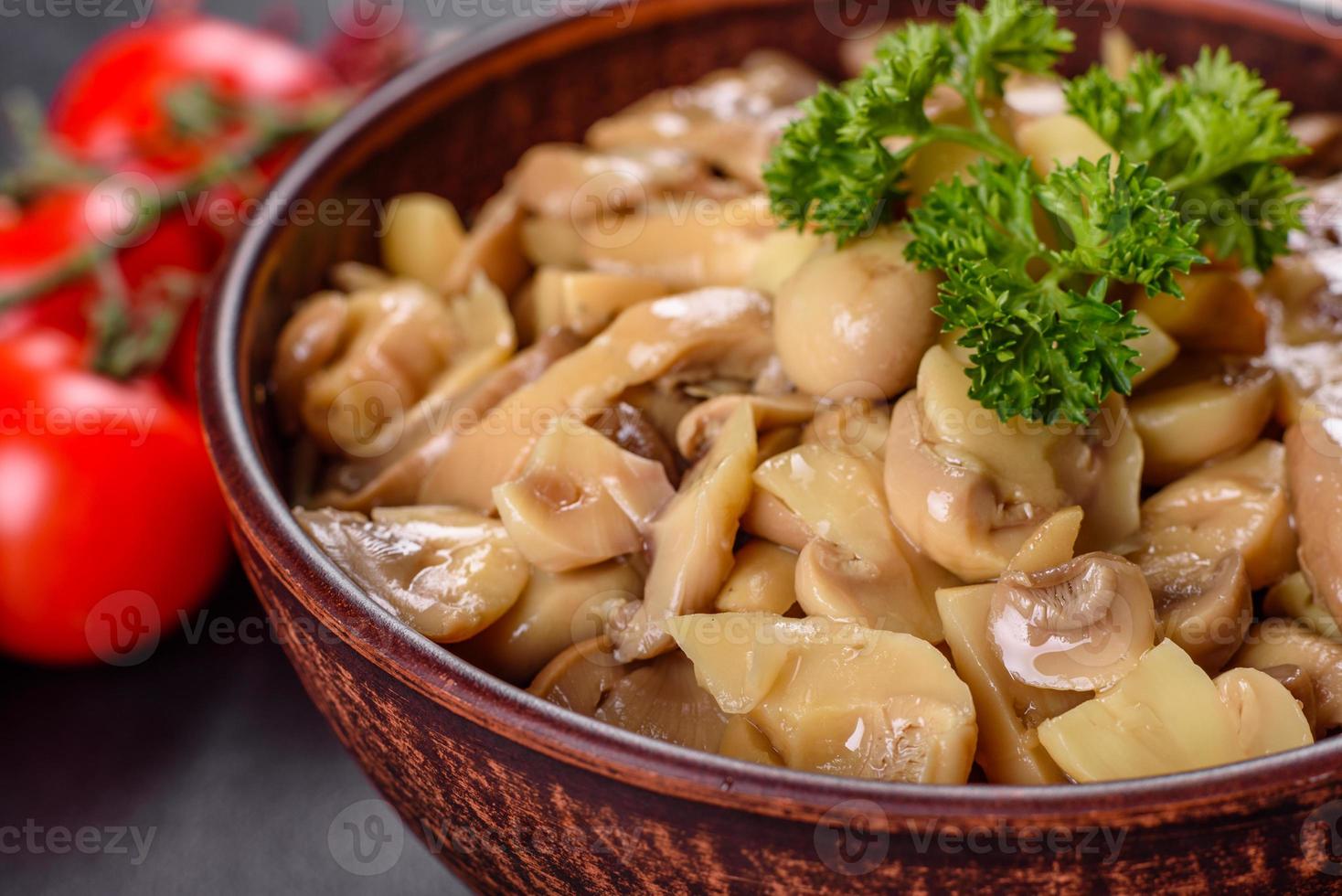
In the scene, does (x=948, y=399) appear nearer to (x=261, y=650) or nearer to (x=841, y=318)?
(x=841, y=318)

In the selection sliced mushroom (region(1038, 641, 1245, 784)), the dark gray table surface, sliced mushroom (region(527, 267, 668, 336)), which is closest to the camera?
sliced mushroom (region(1038, 641, 1245, 784))

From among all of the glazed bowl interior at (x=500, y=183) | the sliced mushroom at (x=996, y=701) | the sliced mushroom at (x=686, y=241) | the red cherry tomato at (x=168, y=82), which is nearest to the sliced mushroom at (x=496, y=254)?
the sliced mushroom at (x=686, y=241)

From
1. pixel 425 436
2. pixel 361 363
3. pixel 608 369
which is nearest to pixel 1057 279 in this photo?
pixel 608 369

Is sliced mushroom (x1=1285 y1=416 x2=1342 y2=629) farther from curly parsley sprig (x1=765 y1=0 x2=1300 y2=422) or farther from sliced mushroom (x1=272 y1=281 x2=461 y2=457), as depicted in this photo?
sliced mushroom (x1=272 y1=281 x2=461 y2=457)

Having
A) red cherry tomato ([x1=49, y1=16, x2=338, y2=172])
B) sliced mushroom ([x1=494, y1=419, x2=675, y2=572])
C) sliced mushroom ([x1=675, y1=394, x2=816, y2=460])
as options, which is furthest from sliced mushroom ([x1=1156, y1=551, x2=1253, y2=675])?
red cherry tomato ([x1=49, y1=16, x2=338, y2=172])

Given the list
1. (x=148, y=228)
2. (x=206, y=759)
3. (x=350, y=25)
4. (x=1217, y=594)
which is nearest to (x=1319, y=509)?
(x=1217, y=594)

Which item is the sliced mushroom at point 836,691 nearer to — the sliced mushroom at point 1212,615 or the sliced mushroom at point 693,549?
the sliced mushroom at point 693,549
